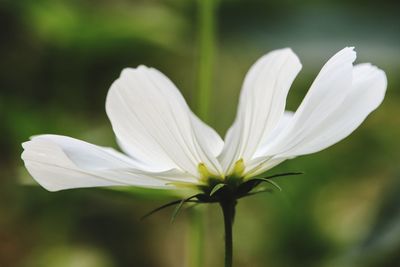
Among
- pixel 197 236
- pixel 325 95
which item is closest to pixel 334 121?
pixel 325 95

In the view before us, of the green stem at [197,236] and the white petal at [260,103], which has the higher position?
the white petal at [260,103]

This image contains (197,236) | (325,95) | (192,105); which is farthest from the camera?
(192,105)

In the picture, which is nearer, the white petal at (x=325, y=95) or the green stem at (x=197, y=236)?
the white petal at (x=325, y=95)

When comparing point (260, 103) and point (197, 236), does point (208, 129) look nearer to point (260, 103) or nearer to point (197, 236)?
point (260, 103)

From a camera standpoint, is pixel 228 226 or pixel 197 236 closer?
pixel 228 226

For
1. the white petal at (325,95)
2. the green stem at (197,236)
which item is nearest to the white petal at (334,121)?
the white petal at (325,95)

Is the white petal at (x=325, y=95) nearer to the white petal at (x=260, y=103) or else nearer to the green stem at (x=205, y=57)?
the white petal at (x=260, y=103)
